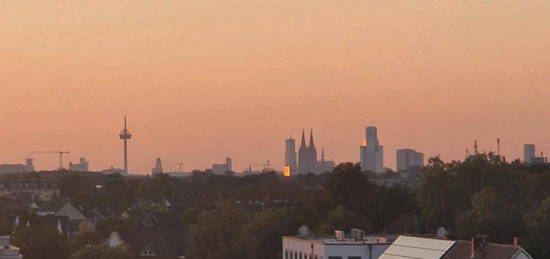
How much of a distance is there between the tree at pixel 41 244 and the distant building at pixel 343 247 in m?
20.4

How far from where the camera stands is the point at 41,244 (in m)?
120

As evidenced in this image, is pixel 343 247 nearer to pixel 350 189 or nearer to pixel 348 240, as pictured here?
pixel 348 240

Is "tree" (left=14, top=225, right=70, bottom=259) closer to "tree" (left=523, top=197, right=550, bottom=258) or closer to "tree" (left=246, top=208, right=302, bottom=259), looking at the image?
"tree" (left=246, top=208, right=302, bottom=259)

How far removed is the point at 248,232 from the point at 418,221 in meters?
13.2

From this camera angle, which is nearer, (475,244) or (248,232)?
(475,244)

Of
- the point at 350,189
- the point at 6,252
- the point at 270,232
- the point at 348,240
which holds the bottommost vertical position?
the point at 6,252

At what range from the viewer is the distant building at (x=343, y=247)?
3831 inches

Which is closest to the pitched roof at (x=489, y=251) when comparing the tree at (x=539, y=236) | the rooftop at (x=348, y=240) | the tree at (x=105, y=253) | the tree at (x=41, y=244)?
the rooftop at (x=348, y=240)

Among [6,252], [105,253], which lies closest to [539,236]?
[105,253]

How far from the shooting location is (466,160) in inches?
5320

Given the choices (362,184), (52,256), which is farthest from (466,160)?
(52,256)

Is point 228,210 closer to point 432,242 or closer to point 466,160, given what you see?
point 466,160

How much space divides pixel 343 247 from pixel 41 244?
2888 centimetres

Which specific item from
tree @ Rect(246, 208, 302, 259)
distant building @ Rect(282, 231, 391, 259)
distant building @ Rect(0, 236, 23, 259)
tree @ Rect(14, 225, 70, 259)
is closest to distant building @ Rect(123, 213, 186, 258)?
tree @ Rect(14, 225, 70, 259)
